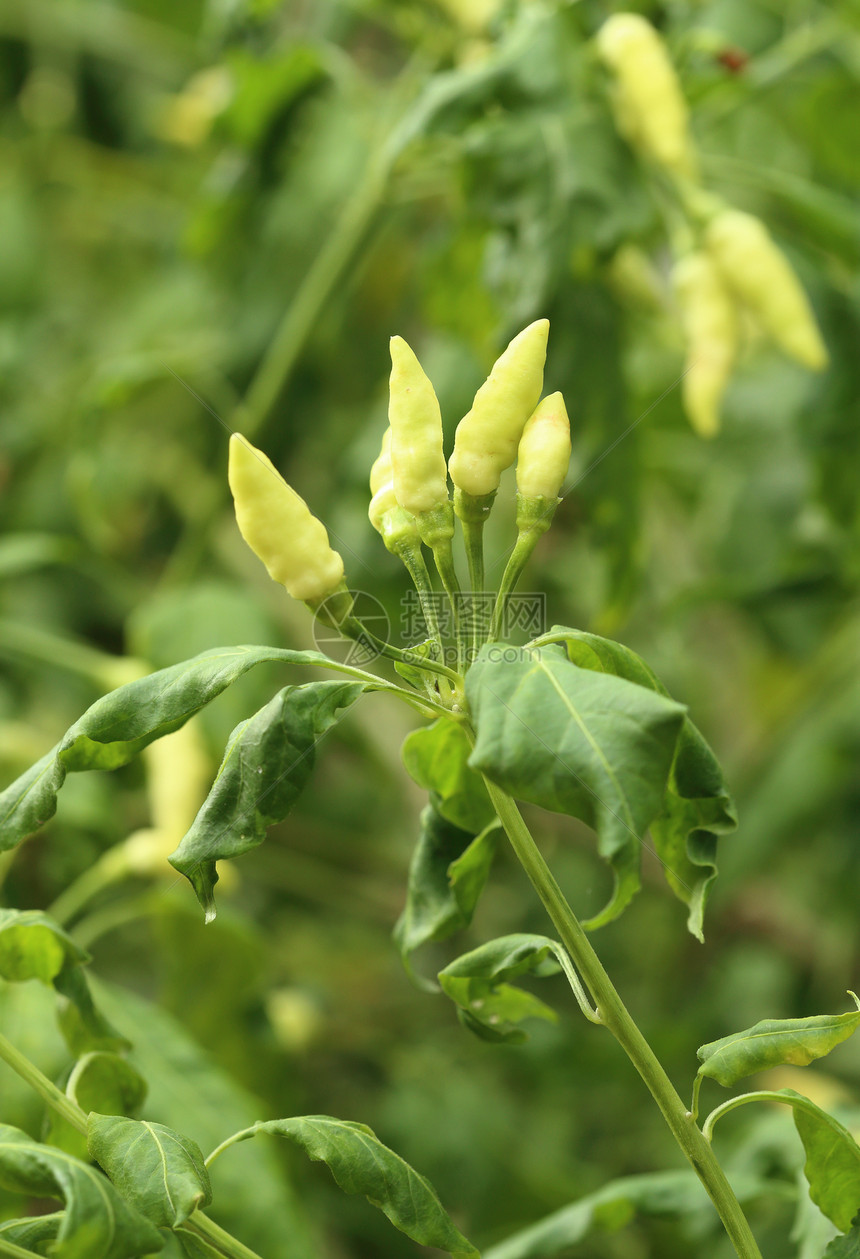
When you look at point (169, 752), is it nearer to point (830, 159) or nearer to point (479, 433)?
point (479, 433)

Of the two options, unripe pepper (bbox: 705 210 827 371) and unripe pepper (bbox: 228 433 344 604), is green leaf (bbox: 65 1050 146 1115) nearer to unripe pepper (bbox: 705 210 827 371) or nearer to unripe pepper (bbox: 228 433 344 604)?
unripe pepper (bbox: 228 433 344 604)

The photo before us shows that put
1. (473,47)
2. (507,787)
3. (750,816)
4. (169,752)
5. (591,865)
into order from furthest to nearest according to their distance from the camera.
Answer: (591,865) < (750,816) < (473,47) < (169,752) < (507,787)

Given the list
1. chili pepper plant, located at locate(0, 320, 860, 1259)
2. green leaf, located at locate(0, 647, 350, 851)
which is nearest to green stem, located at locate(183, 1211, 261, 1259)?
chili pepper plant, located at locate(0, 320, 860, 1259)

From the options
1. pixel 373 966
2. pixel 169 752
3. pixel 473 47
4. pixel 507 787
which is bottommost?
pixel 373 966

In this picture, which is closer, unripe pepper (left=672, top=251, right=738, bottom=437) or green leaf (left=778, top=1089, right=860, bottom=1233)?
green leaf (left=778, top=1089, right=860, bottom=1233)

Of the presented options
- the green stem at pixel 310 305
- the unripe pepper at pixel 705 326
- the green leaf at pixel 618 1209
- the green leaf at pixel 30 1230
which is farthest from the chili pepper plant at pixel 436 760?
the green stem at pixel 310 305

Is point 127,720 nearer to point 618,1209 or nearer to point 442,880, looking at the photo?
point 442,880

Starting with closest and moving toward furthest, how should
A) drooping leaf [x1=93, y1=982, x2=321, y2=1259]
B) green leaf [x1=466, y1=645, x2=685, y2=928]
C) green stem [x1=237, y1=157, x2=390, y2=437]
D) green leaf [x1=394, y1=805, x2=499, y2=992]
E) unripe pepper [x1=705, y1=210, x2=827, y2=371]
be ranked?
green leaf [x1=466, y1=645, x2=685, y2=928] < green leaf [x1=394, y1=805, x2=499, y2=992] < drooping leaf [x1=93, y1=982, x2=321, y2=1259] < unripe pepper [x1=705, y1=210, x2=827, y2=371] < green stem [x1=237, y1=157, x2=390, y2=437]

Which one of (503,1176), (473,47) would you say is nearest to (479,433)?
(473,47)
